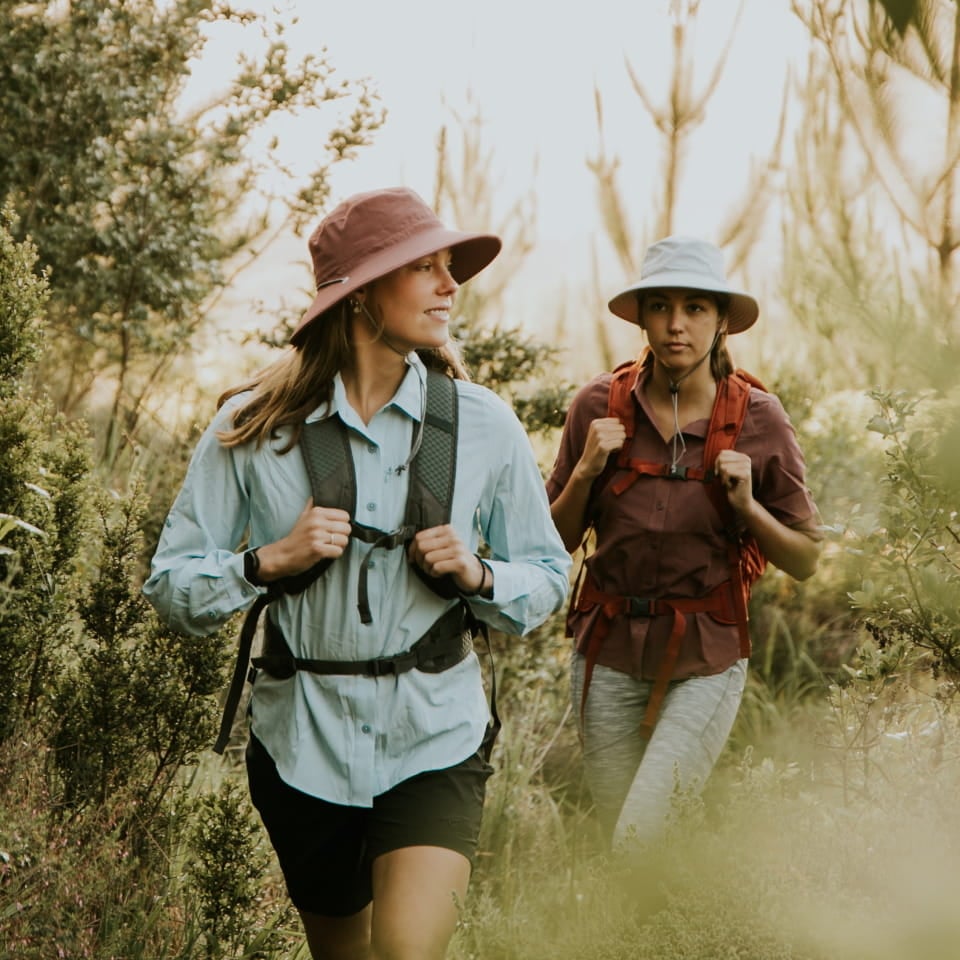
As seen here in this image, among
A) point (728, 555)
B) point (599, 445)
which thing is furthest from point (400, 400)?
point (728, 555)

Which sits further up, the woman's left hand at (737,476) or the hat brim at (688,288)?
the hat brim at (688,288)

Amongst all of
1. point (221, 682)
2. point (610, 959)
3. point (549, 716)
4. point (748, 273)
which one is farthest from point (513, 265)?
point (610, 959)

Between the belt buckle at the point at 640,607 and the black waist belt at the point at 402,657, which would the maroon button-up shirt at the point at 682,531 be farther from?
the black waist belt at the point at 402,657

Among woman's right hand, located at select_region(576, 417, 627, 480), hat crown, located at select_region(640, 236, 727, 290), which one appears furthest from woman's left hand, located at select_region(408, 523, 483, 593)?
hat crown, located at select_region(640, 236, 727, 290)

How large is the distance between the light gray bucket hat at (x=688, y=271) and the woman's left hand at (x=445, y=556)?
5.45 ft

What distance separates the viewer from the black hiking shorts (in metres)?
2.87

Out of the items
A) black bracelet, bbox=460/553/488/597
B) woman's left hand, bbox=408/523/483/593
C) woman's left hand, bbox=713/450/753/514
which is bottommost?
black bracelet, bbox=460/553/488/597

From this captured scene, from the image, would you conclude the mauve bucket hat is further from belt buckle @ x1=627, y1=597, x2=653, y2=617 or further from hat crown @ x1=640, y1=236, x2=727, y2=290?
belt buckle @ x1=627, y1=597, x2=653, y2=617

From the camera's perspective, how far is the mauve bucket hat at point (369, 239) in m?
3.05

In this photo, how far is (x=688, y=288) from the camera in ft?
14.1

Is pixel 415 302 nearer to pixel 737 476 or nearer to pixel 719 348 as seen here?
pixel 737 476

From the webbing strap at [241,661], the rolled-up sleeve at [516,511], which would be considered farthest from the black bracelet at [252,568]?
the rolled-up sleeve at [516,511]

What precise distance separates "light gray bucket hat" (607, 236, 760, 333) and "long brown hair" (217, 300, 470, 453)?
119cm

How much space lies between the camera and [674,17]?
10.3 metres
